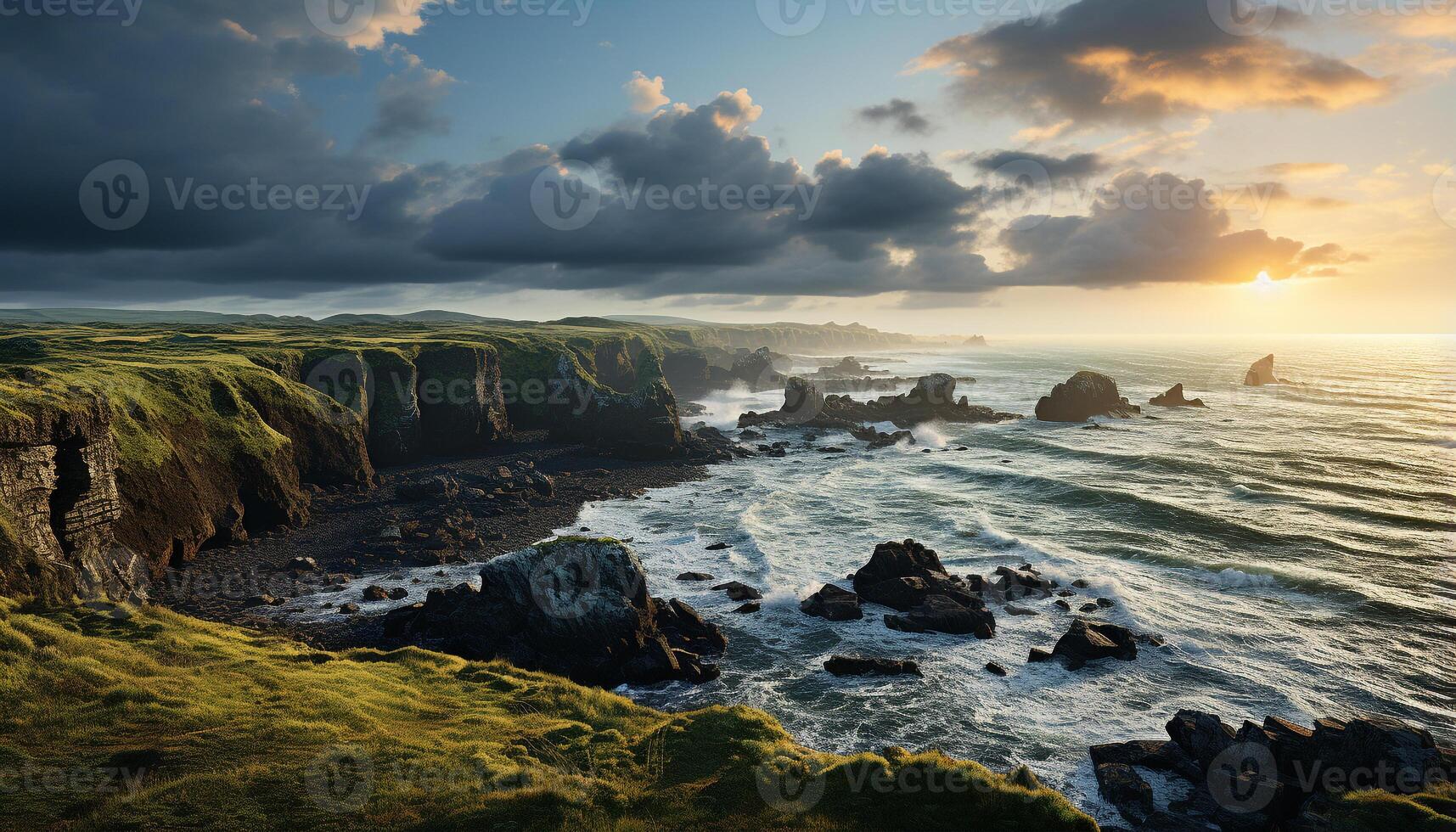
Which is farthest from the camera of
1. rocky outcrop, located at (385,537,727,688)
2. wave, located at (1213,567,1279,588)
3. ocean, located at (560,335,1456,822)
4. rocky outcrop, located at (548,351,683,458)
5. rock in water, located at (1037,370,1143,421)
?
rock in water, located at (1037,370,1143,421)

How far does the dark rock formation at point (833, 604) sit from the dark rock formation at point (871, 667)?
510 centimetres

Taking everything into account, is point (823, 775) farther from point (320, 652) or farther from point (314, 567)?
point (314, 567)

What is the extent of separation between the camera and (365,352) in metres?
70.2

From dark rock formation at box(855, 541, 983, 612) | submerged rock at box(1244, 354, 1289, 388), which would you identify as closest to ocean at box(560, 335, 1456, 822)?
dark rock formation at box(855, 541, 983, 612)

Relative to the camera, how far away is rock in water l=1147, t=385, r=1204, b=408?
109m

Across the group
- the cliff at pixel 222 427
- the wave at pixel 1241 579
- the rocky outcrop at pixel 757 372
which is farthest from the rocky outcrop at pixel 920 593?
the rocky outcrop at pixel 757 372

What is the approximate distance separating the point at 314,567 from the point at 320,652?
17595mm

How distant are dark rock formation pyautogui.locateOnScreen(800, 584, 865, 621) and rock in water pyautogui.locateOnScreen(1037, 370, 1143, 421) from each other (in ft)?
251

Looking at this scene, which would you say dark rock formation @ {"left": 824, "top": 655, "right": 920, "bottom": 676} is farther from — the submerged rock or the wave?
the submerged rock

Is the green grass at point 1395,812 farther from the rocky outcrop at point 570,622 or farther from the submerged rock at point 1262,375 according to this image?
the submerged rock at point 1262,375

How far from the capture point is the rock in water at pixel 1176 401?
108625mm

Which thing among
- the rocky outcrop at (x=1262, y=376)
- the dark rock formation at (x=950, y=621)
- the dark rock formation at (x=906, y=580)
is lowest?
the dark rock formation at (x=950, y=621)

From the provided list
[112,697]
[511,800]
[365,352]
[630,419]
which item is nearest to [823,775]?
[511,800]

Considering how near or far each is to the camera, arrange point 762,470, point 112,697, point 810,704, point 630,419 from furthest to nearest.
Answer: point 630,419, point 762,470, point 810,704, point 112,697
